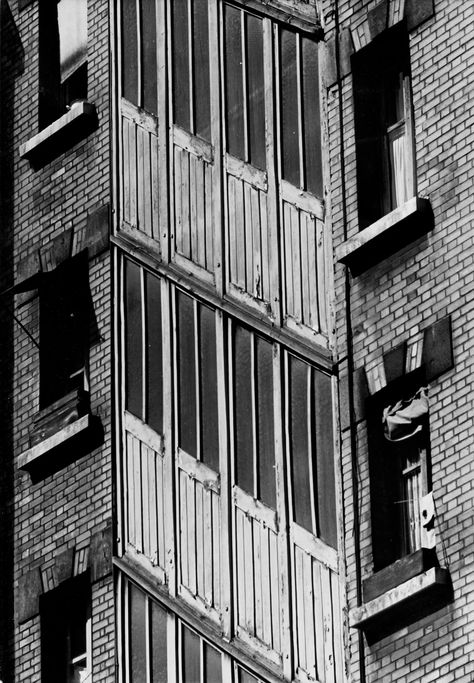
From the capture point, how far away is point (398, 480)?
845 inches

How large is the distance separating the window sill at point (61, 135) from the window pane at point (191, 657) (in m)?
6.42

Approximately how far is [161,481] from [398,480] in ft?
10.0

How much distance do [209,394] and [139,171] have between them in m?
3.21

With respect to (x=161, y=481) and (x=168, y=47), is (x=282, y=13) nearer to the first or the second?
(x=168, y=47)

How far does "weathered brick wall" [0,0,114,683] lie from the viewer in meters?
24.3

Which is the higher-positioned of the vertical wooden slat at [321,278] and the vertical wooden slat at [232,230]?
the vertical wooden slat at [232,230]

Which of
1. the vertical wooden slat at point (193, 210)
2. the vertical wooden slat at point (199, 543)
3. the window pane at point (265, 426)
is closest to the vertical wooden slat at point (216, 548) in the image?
the vertical wooden slat at point (199, 543)

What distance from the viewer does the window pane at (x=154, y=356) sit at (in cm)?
2394

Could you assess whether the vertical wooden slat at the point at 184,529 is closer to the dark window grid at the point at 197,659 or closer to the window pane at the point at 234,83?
the dark window grid at the point at 197,659

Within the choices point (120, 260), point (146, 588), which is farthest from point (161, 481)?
point (120, 260)

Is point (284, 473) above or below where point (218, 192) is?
A: below

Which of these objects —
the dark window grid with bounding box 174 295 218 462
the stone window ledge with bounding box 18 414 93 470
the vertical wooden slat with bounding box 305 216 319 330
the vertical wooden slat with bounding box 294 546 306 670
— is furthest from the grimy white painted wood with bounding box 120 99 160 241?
the vertical wooden slat with bounding box 294 546 306 670

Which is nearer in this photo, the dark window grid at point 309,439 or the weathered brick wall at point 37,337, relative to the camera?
the dark window grid at point 309,439

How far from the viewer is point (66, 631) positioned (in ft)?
80.4
